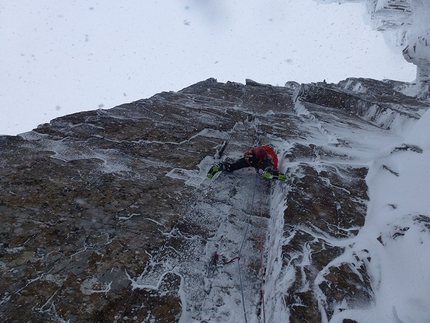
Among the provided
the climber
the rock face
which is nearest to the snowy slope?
the rock face

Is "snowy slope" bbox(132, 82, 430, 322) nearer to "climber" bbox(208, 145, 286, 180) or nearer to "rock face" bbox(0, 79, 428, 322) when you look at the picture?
"rock face" bbox(0, 79, 428, 322)

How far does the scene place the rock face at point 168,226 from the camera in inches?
69.1

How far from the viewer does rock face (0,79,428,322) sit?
5.75ft

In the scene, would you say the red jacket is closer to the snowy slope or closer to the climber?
the climber

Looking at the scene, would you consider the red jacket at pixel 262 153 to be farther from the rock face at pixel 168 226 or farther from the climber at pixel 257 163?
the rock face at pixel 168 226

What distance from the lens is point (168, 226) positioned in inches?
94.8

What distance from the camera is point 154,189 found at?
9.47 ft

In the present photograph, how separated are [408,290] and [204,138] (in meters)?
3.29

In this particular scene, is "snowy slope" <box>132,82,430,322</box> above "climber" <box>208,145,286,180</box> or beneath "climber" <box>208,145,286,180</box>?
beneath

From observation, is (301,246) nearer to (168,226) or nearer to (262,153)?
(168,226)

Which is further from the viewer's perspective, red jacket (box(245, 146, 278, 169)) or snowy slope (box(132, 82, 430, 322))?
red jacket (box(245, 146, 278, 169))

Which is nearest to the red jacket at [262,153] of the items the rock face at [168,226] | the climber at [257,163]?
the climber at [257,163]

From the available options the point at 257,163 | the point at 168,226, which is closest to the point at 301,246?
the point at 168,226

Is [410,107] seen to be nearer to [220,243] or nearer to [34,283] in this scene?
[220,243]
